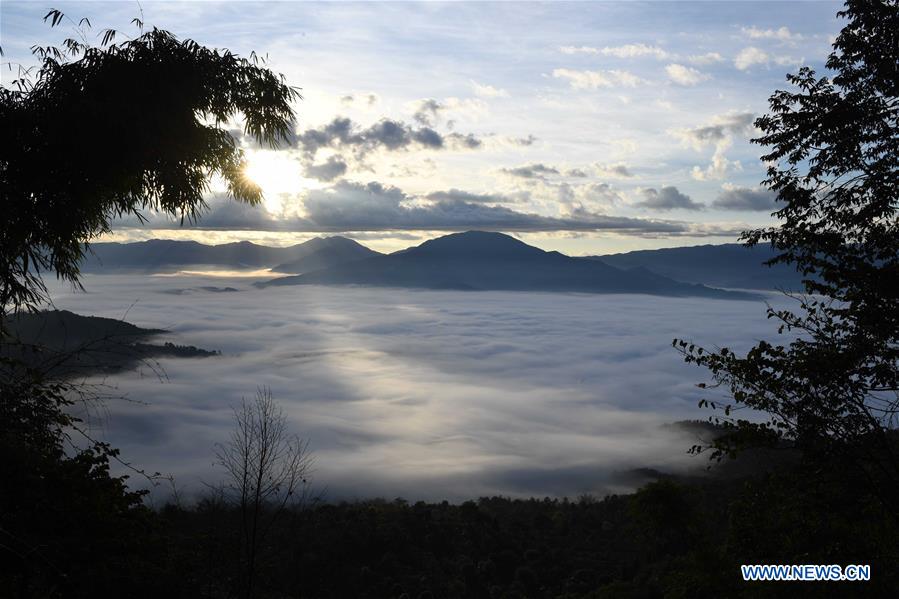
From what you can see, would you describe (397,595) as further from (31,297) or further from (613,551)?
(31,297)

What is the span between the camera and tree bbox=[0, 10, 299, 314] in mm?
10695

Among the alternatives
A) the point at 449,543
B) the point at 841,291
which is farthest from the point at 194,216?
the point at 449,543

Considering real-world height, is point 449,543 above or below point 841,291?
below

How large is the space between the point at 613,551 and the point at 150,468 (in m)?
123

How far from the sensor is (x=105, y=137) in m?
10.9

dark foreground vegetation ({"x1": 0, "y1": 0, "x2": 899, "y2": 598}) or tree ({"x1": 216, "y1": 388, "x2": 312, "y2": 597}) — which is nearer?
dark foreground vegetation ({"x1": 0, "y1": 0, "x2": 899, "y2": 598})

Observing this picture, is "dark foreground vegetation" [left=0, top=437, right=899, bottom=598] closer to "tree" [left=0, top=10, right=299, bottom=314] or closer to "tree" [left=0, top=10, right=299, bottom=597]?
"tree" [left=0, top=10, right=299, bottom=597]

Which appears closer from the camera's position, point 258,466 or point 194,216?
point 194,216

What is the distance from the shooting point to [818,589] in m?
13.6

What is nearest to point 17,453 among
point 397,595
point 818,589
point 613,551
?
point 818,589

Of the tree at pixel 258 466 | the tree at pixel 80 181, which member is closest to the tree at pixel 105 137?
the tree at pixel 80 181

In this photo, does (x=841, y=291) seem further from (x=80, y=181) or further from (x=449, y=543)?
(x=449, y=543)

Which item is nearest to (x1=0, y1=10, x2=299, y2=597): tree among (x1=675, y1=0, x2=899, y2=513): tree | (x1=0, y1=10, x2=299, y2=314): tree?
(x1=0, y1=10, x2=299, y2=314): tree

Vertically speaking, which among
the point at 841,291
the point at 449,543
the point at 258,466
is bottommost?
the point at 449,543
